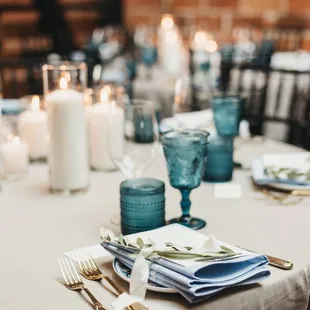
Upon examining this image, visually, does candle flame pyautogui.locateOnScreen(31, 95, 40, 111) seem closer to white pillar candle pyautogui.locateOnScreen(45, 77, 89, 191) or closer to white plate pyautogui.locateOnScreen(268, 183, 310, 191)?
white pillar candle pyautogui.locateOnScreen(45, 77, 89, 191)

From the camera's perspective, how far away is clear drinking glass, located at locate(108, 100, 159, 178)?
122 centimetres

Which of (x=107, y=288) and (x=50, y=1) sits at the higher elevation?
(x=50, y=1)

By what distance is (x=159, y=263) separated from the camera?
843mm

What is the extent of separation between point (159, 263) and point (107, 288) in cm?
8

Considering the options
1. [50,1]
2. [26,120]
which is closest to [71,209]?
[26,120]

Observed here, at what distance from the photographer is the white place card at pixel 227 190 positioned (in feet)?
4.12

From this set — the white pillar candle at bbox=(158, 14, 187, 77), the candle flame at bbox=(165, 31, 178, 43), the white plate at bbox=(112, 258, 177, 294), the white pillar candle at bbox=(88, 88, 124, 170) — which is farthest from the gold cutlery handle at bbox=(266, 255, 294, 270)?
the candle flame at bbox=(165, 31, 178, 43)

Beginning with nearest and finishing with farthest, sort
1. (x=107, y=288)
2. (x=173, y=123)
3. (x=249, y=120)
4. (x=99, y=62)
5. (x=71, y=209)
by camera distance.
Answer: (x=107, y=288) < (x=71, y=209) < (x=173, y=123) < (x=249, y=120) < (x=99, y=62)

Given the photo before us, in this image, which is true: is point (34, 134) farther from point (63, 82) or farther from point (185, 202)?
point (185, 202)

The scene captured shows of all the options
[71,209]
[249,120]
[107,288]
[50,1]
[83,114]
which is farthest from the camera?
[50,1]

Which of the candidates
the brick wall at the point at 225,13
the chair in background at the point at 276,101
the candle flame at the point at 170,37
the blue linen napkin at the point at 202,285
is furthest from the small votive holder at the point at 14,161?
the brick wall at the point at 225,13

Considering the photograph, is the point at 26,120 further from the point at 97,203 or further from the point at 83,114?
the point at 97,203

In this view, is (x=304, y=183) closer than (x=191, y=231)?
No

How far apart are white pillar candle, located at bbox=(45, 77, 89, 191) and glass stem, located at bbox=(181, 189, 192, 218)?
31cm
